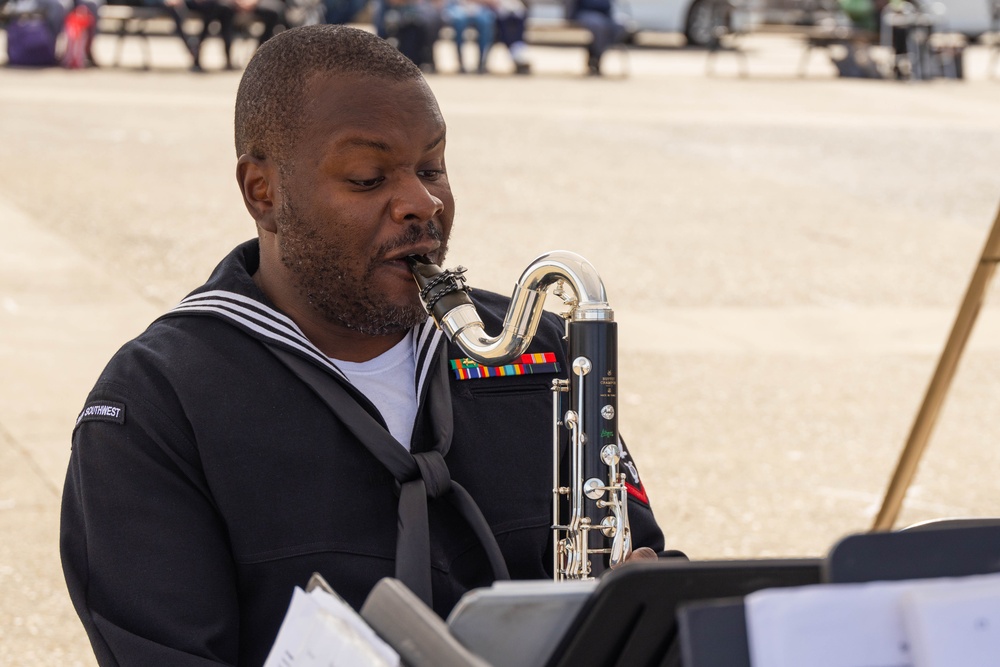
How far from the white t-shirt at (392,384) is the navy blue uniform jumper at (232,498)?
0.15 feet

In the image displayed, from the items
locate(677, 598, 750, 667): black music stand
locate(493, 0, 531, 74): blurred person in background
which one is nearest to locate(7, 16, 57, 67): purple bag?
locate(493, 0, 531, 74): blurred person in background

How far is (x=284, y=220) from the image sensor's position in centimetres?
217

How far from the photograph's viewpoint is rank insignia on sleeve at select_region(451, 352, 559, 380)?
224 cm

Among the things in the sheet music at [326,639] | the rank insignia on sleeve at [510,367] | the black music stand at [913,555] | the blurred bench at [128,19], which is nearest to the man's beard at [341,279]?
the rank insignia on sleeve at [510,367]

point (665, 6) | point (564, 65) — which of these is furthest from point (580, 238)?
point (665, 6)

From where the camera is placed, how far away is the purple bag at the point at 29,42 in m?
15.8

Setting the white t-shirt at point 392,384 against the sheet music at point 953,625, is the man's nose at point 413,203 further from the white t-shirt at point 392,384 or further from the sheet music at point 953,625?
the sheet music at point 953,625

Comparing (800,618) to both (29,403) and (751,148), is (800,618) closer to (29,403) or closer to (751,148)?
(29,403)

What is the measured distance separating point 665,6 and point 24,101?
1153 centimetres

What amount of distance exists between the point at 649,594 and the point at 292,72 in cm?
111

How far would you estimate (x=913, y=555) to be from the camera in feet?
3.97

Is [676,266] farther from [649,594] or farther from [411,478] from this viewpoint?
[649,594]

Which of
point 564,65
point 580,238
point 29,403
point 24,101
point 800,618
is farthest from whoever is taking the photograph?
point 564,65

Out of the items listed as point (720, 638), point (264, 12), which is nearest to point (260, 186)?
point (720, 638)
